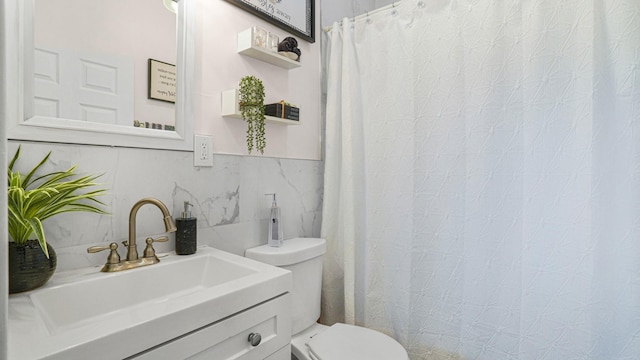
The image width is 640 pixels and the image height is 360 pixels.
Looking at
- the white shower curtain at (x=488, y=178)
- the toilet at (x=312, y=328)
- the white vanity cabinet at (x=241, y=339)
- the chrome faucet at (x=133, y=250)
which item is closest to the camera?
the white vanity cabinet at (x=241, y=339)

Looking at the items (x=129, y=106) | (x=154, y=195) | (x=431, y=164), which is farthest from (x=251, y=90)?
(x=431, y=164)

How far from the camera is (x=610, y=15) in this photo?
1123mm

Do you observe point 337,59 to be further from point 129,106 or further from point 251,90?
point 129,106

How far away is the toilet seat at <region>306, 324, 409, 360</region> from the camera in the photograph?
1215 millimetres

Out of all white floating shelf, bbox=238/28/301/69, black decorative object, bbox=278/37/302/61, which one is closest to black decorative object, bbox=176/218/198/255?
white floating shelf, bbox=238/28/301/69

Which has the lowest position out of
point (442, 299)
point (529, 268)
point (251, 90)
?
point (442, 299)

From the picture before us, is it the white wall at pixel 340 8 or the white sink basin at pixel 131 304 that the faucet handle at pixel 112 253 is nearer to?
the white sink basin at pixel 131 304

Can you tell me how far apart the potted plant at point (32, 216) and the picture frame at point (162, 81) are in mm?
389

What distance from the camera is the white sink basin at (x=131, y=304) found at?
1.94 feet

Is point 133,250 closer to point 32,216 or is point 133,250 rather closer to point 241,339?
point 32,216

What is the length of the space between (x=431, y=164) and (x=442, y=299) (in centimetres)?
63

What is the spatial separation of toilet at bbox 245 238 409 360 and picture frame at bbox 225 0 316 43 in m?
1.10

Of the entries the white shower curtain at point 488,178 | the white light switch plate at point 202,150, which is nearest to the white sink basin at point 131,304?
the white light switch plate at point 202,150

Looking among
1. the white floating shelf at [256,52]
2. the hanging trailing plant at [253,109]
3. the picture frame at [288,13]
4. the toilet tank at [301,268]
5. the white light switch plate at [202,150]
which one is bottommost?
the toilet tank at [301,268]
